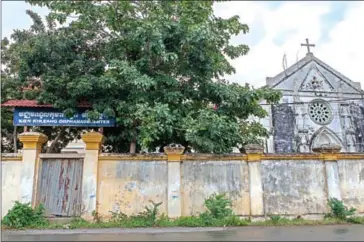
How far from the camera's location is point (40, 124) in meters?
9.91

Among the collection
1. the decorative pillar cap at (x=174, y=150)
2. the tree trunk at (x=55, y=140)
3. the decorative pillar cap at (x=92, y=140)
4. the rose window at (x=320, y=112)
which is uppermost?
the rose window at (x=320, y=112)

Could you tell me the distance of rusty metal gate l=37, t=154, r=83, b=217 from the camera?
838 centimetres

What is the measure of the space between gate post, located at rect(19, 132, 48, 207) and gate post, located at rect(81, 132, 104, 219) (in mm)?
1190

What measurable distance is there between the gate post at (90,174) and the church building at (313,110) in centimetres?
1291

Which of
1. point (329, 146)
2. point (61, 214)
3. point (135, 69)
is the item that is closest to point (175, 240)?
point (61, 214)

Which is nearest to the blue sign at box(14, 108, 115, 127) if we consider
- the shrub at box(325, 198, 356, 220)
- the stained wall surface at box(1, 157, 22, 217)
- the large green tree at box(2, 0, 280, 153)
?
the large green tree at box(2, 0, 280, 153)

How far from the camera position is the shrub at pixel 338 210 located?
8477mm

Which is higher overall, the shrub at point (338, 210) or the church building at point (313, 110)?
the church building at point (313, 110)

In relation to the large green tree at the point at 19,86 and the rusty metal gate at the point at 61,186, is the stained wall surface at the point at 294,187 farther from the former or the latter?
the large green tree at the point at 19,86

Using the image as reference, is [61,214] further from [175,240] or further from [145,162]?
[175,240]

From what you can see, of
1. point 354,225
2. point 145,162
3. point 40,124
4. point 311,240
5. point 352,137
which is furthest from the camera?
point 352,137

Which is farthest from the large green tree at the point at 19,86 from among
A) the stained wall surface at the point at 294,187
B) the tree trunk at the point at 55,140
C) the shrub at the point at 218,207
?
the stained wall surface at the point at 294,187

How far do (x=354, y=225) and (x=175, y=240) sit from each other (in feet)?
15.1

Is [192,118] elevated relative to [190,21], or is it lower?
lower
